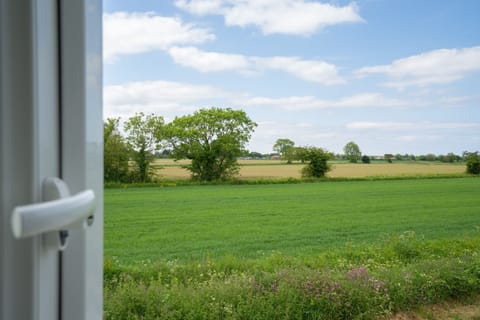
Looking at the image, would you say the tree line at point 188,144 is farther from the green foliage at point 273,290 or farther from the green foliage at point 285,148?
the green foliage at point 273,290

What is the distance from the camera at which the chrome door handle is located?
0.16 meters

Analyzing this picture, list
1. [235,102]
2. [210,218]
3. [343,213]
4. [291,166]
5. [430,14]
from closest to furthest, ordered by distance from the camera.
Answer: [430,14] < [235,102] < [291,166] < [210,218] < [343,213]

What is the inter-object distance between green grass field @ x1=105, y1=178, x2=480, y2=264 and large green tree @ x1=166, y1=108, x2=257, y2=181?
192 millimetres

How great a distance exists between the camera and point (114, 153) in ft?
3.62

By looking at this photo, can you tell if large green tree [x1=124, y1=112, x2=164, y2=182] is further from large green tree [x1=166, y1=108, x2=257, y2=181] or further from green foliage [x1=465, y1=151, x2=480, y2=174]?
green foliage [x1=465, y1=151, x2=480, y2=174]

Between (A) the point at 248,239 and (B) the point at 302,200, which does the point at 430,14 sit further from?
(B) the point at 302,200

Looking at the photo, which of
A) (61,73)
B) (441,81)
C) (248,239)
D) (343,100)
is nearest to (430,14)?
(441,81)

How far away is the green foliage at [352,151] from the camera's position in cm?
229

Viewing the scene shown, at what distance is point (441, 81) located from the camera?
86.7 inches

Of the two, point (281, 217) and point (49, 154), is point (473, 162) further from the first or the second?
point (49, 154)

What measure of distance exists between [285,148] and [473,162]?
124 cm

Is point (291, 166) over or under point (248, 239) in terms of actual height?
over

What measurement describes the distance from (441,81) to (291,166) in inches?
47.3

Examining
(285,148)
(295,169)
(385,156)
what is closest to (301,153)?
(295,169)
